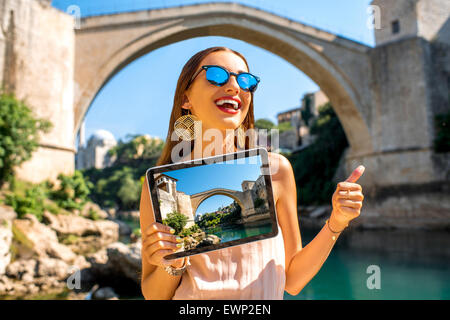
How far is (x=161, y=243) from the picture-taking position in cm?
89

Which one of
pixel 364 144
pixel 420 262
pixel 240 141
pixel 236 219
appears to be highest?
pixel 364 144

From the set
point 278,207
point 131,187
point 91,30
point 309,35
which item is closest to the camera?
point 278,207

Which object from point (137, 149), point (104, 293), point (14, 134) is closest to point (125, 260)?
point (104, 293)

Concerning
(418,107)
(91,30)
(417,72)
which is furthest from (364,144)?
(91,30)

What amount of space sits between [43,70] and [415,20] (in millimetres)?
15412

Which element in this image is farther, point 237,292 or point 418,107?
point 418,107

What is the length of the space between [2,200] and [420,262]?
10458mm

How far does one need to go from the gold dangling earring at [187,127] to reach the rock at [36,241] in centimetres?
724

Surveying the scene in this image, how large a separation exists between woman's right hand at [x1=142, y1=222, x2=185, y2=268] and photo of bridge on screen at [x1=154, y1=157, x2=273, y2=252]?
19 millimetres

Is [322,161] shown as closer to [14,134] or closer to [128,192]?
[14,134]

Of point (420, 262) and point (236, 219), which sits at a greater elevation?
point (236, 219)

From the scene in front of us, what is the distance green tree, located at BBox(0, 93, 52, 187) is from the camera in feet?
28.4

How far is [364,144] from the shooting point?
15289mm
